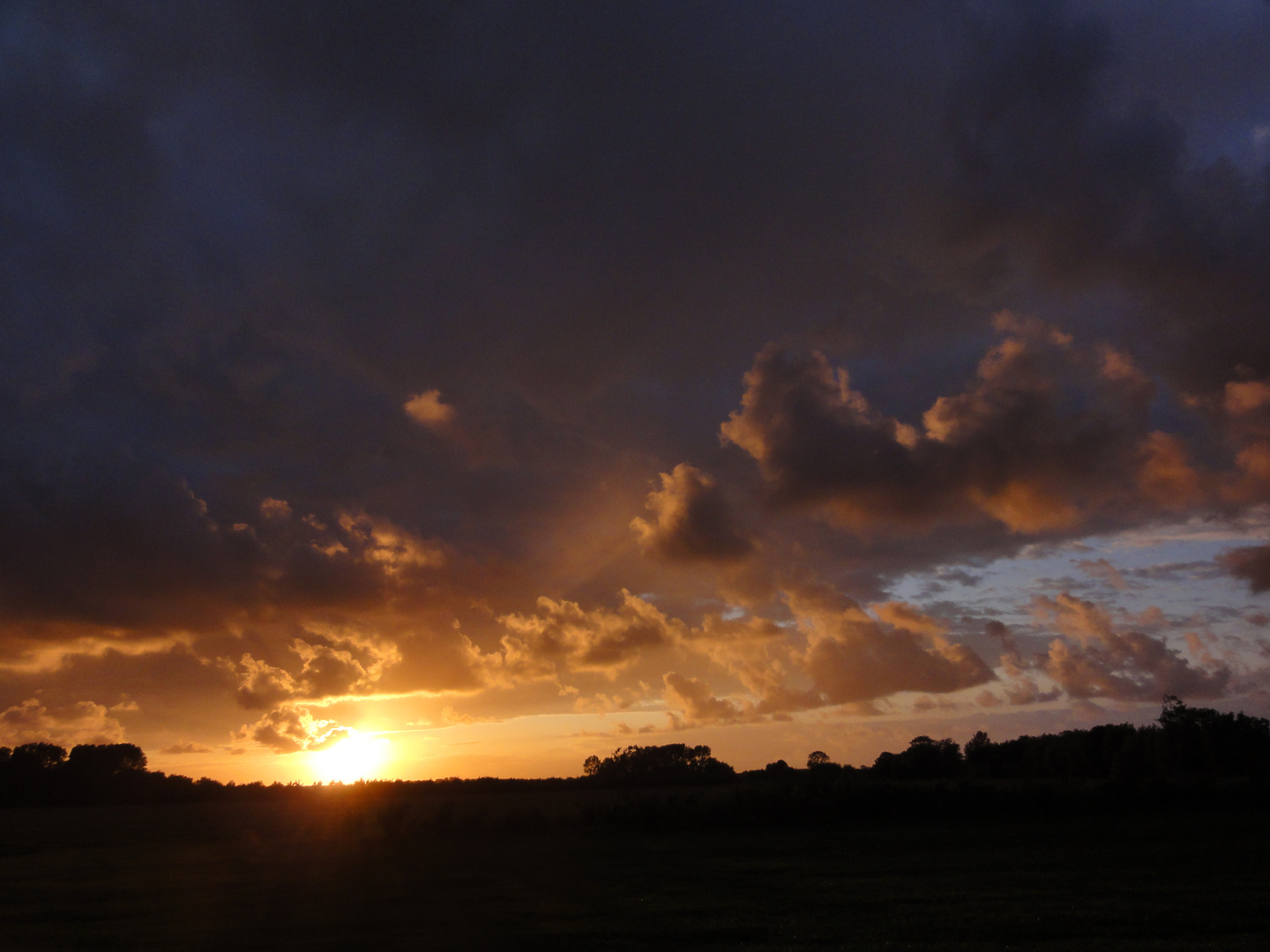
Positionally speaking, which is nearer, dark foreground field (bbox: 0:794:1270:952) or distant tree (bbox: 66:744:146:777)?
dark foreground field (bbox: 0:794:1270:952)

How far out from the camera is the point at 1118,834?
2240 inches

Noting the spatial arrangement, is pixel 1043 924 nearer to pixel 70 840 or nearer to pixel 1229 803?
pixel 1229 803

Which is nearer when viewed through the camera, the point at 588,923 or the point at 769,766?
the point at 588,923

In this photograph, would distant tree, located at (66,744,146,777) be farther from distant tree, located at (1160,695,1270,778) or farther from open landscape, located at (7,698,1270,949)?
distant tree, located at (1160,695,1270,778)

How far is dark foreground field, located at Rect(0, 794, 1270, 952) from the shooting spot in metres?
26.4

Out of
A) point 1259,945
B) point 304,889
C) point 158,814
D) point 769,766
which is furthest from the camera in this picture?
point 769,766

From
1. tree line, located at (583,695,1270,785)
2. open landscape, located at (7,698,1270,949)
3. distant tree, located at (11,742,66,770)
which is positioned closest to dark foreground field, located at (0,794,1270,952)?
open landscape, located at (7,698,1270,949)

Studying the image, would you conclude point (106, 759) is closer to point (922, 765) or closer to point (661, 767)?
point (661, 767)

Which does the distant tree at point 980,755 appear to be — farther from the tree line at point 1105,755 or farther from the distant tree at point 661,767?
the distant tree at point 661,767

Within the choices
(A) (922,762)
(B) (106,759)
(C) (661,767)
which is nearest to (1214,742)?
(A) (922,762)

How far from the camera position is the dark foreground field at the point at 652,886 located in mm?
26406

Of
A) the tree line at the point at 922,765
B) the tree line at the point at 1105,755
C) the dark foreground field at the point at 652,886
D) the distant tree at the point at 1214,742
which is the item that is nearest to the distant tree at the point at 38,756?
the tree line at the point at 922,765

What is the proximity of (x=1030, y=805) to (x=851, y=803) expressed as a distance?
16.2 meters

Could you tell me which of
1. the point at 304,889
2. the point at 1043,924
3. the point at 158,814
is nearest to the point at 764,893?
the point at 1043,924
